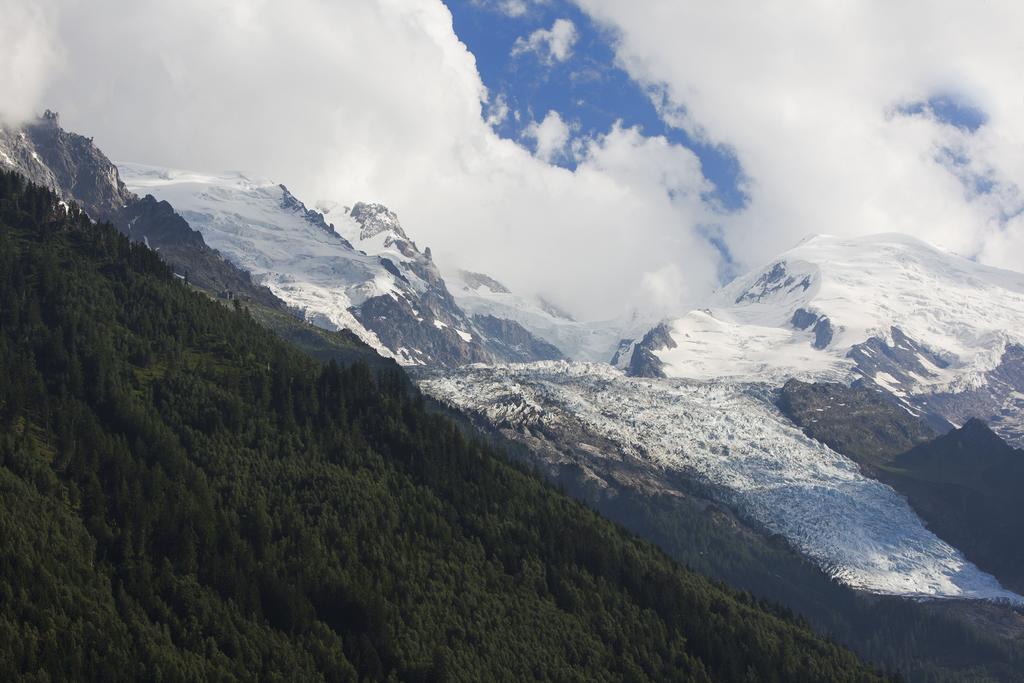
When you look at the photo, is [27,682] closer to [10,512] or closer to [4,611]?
[4,611]

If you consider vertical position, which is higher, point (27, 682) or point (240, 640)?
point (240, 640)

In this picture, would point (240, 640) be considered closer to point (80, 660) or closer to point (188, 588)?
point (188, 588)

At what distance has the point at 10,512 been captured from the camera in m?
189

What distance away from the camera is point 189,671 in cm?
17512

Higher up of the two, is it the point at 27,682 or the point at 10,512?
the point at 10,512

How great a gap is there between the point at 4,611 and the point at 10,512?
24721mm

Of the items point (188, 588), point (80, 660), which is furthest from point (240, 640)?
point (80, 660)

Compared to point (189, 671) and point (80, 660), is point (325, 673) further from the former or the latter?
point (80, 660)

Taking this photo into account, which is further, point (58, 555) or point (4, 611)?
point (58, 555)

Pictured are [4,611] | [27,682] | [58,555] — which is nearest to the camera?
[27,682]

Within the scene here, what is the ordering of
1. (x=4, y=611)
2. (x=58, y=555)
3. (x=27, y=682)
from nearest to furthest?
(x=27, y=682)
(x=4, y=611)
(x=58, y=555)

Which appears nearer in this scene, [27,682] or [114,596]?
[27,682]

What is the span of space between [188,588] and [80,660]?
33080mm

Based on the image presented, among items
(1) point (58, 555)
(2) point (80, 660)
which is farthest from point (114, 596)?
(2) point (80, 660)
